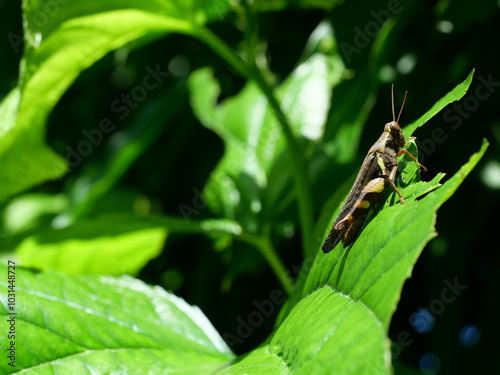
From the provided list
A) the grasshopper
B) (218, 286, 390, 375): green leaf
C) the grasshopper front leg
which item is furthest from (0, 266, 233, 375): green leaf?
the grasshopper front leg

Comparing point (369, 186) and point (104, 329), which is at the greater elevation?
point (104, 329)

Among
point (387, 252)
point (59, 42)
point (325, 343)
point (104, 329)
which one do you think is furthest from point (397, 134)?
point (59, 42)

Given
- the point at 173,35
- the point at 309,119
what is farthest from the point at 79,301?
the point at 173,35

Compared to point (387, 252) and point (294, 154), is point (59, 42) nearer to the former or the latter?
point (294, 154)

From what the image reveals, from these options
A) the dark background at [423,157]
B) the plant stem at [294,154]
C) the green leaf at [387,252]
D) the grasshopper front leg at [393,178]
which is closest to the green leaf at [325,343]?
the green leaf at [387,252]

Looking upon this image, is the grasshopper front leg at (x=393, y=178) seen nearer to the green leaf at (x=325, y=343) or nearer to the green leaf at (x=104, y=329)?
the green leaf at (x=325, y=343)

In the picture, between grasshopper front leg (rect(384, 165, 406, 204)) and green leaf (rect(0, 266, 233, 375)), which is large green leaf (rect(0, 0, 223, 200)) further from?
grasshopper front leg (rect(384, 165, 406, 204))
